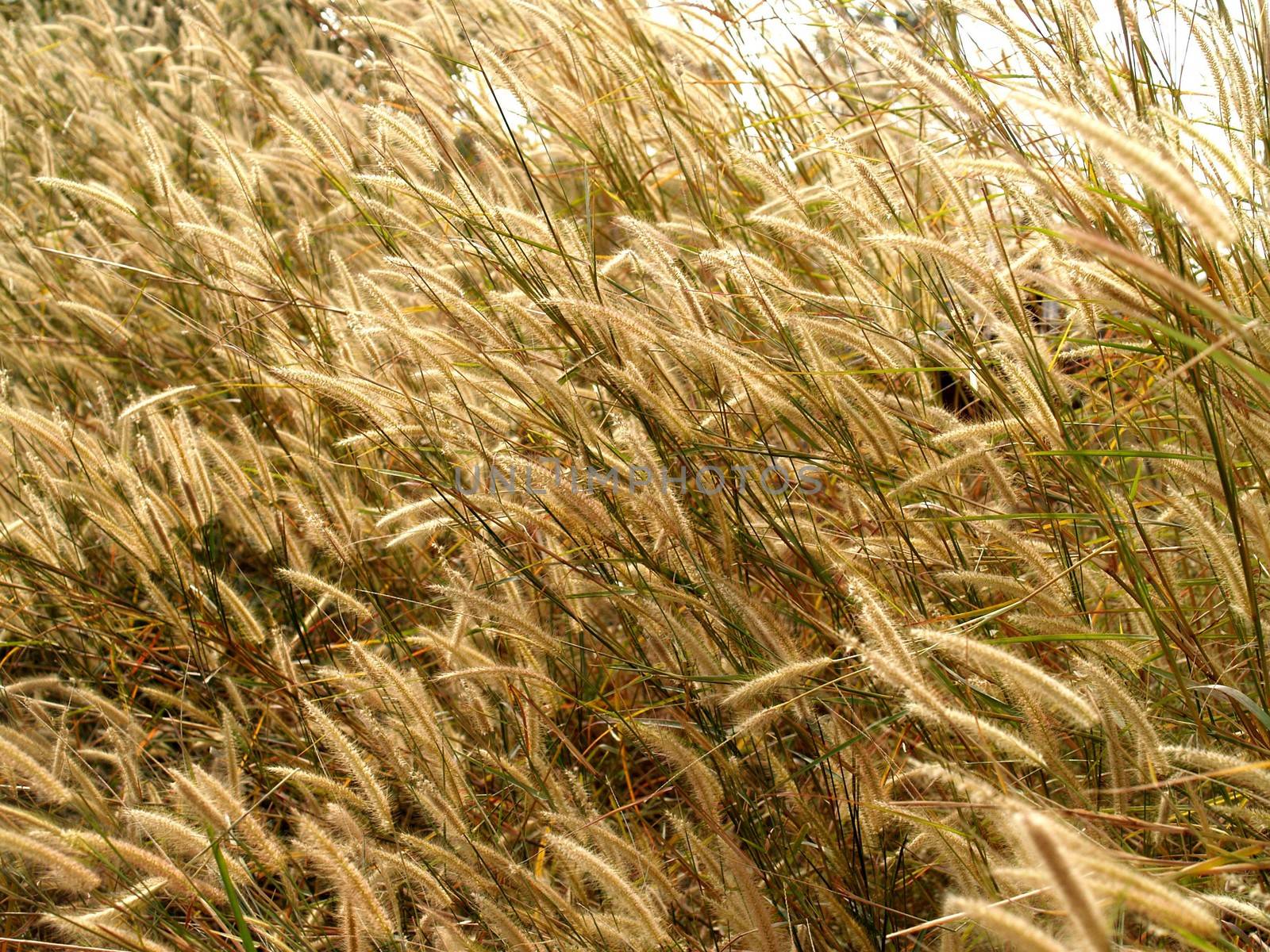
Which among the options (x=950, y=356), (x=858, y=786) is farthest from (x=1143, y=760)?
(x=950, y=356)

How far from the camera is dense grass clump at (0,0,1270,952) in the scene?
1.28 meters

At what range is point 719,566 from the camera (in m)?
1.65

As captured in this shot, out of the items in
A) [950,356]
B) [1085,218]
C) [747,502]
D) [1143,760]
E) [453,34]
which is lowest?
[1143,760]

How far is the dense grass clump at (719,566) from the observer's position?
128 centimetres

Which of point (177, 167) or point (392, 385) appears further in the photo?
point (177, 167)

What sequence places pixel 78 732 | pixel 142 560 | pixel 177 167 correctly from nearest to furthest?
pixel 142 560 < pixel 78 732 < pixel 177 167

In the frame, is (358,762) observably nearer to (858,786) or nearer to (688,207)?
(858,786)

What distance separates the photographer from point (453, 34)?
2.72 meters

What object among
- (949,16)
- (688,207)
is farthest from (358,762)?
(949,16)

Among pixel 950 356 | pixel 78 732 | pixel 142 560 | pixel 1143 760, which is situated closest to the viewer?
pixel 1143 760

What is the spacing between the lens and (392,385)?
6.64ft

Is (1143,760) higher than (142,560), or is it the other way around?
(1143,760)

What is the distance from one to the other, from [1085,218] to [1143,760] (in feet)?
2.18

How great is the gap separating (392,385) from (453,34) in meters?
1.18
